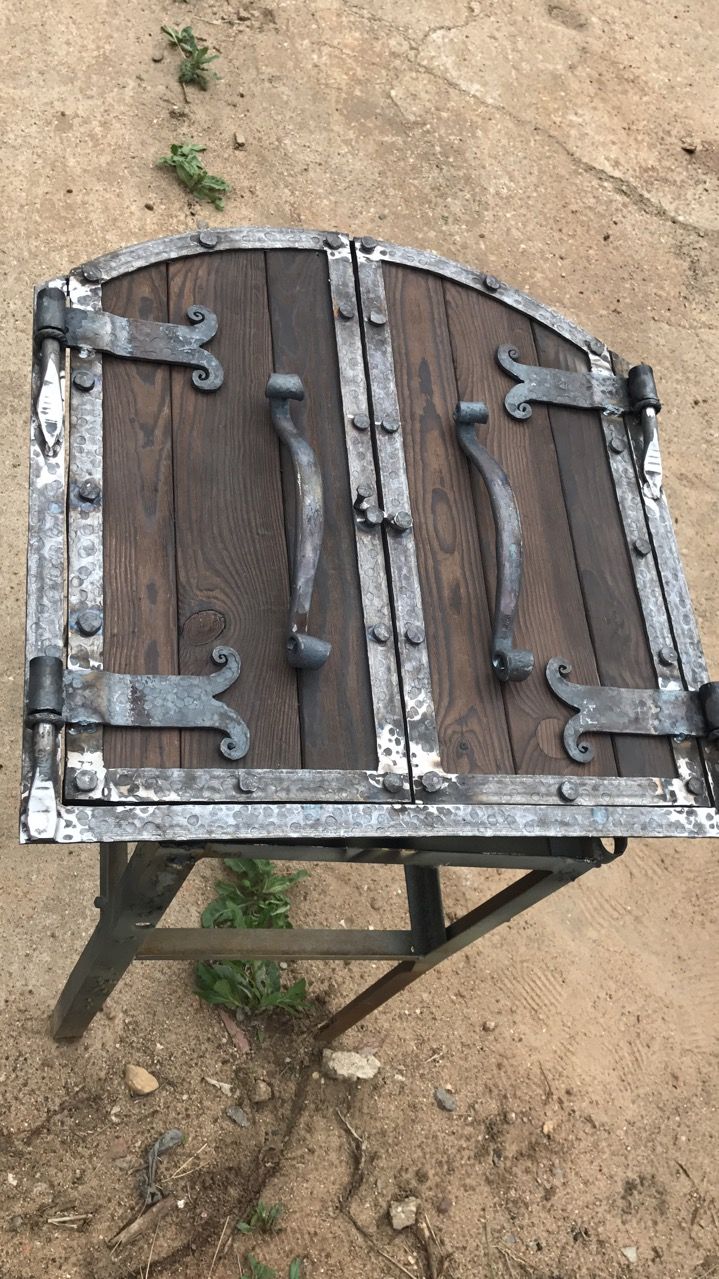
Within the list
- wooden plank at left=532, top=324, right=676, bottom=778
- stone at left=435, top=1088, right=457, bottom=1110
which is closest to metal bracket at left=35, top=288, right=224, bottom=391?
wooden plank at left=532, top=324, right=676, bottom=778

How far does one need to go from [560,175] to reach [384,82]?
3.10 feet

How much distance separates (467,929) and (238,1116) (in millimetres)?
1067

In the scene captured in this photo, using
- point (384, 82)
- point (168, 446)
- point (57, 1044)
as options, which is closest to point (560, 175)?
point (384, 82)

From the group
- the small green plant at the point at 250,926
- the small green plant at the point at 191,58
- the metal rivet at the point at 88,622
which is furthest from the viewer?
the small green plant at the point at 191,58

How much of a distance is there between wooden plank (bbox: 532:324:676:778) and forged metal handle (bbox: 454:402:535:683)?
20 centimetres

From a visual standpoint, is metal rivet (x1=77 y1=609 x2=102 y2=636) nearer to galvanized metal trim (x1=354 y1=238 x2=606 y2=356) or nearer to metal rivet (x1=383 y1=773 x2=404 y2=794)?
metal rivet (x1=383 y1=773 x2=404 y2=794)

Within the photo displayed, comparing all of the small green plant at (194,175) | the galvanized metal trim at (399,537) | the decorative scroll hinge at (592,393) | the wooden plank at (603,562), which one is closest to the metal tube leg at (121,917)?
the galvanized metal trim at (399,537)

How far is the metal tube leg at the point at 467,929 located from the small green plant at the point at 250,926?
0.17 meters

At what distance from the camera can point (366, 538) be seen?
6.44 ft

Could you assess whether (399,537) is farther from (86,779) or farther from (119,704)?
(86,779)

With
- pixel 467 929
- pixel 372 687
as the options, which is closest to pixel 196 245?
pixel 372 687

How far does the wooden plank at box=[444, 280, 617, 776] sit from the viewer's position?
190 cm

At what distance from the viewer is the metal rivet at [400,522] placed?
77.5 inches

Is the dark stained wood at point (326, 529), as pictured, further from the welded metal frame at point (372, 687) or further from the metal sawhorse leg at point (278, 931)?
the metal sawhorse leg at point (278, 931)
